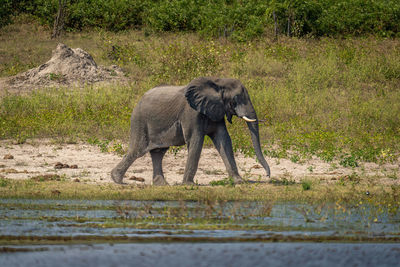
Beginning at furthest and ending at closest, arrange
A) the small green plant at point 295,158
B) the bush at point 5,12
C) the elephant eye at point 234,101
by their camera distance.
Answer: the bush at point 5,12 < the small green plant at point 295,158 < the elephant eye at point 234,101

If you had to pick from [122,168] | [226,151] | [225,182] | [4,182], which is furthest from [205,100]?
[4,182]

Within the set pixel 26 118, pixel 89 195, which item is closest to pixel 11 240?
pixel 89 195

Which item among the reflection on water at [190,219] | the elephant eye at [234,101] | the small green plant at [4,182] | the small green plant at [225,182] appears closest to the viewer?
the reflection on water at [190,219]

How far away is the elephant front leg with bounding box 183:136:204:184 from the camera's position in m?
11.6

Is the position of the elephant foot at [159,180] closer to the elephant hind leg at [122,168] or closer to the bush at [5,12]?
the elephant hind leg at [122,168]

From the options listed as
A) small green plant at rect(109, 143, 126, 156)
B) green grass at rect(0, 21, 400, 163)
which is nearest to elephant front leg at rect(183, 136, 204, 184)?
green grass at rect(0, 21, 400, 163)

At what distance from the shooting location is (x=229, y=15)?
27406 mm

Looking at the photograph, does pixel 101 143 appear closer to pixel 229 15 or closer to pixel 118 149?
pixel 118 149

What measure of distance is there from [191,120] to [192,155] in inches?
25.5

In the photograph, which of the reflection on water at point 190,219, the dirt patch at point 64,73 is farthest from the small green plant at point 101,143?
the dirt patch at point 64,73

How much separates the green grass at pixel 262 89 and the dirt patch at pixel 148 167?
1.09ft

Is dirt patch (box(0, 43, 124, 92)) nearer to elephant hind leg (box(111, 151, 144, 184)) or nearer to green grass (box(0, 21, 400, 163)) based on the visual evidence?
green grass (box(0, 21, 400, 163))

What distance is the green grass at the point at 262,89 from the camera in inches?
624

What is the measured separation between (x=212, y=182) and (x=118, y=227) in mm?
3969
